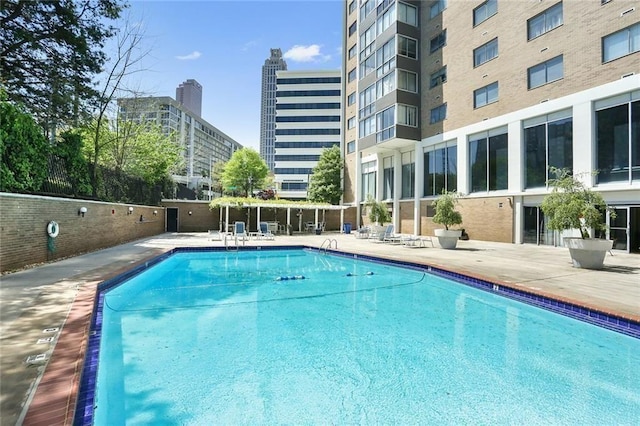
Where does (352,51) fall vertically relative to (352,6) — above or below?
below

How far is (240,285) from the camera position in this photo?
854 cm

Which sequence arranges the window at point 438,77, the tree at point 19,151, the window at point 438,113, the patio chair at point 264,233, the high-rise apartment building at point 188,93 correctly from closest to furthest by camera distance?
the tree at point 19,151
the patio chair at point 264,233
the window at point 438,113
the window at point 438,77
the high-rise apartment building at point 188,93

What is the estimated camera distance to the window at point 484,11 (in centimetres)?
1848

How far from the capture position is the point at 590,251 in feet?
29.8

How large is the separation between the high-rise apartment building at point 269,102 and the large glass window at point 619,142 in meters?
151

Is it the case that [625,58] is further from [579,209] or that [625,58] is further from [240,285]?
[240,285]

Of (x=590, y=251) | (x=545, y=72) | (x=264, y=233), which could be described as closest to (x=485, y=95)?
(x=545, y=72)

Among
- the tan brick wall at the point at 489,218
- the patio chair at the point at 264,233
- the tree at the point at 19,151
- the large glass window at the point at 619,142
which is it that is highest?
the large glass window at the point at 619,142

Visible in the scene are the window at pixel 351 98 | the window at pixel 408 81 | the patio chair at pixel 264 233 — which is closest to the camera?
the patio chair at pixel 264 233

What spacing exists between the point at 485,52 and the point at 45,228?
2188 centimetres

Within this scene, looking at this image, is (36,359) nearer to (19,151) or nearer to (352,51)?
(19,151)

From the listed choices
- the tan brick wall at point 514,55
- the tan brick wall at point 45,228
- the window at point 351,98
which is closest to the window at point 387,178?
the tan brick wall at point 514,55

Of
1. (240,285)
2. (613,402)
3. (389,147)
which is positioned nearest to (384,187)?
(389,147)

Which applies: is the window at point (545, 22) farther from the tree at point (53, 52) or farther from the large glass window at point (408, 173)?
the tree at point (53, 52)
